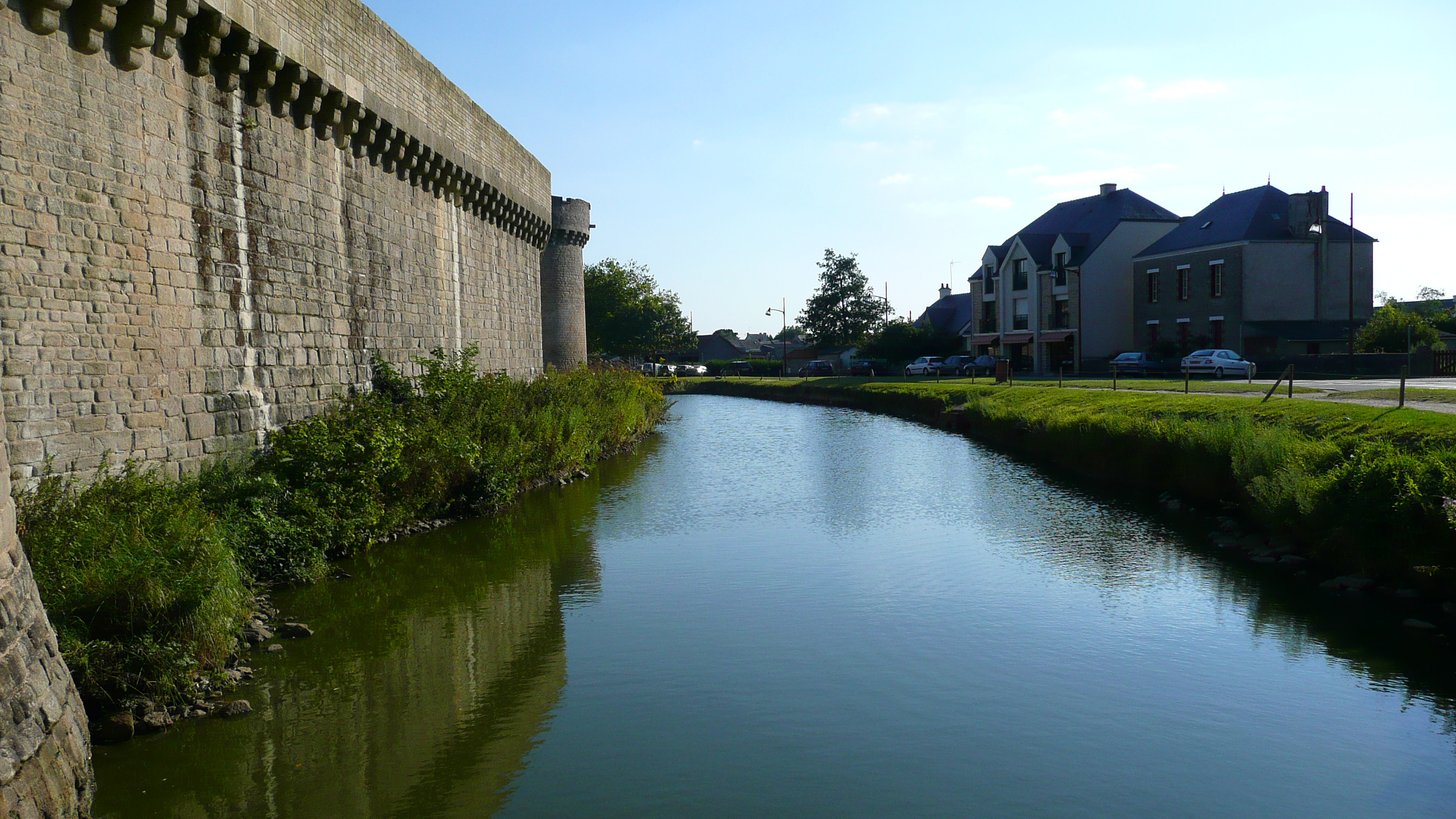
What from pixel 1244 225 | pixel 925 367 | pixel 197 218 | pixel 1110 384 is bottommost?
pixel 1110 384

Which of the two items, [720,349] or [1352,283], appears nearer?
[1352,283]

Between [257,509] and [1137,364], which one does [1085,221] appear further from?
[257,509]

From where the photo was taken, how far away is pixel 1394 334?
36.2m

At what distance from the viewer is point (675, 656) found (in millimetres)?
8766

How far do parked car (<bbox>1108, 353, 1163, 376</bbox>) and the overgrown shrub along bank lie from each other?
1091 inches

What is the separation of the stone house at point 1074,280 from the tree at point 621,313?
24427 millimetres

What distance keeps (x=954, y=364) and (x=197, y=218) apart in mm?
46381

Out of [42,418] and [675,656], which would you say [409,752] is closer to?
[675,656]

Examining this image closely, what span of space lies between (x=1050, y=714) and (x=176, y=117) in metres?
10.1

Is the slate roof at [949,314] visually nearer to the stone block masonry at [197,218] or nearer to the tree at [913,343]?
the tree at [913,343]

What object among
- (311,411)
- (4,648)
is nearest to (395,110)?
(311,411)

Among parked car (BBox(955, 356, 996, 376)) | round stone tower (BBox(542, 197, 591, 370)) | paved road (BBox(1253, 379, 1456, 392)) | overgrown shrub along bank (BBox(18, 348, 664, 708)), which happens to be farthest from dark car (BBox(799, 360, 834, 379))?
overgrown shrub along bank (BBox(18, 348, 664, 708))

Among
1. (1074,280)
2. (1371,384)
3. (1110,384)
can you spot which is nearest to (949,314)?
(1074,280)

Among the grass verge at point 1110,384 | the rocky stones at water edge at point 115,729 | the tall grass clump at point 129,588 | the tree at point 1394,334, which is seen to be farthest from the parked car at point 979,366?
the rocky stones at water edge at point 115,729
